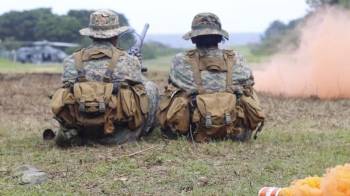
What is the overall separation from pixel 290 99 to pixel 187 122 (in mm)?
5514

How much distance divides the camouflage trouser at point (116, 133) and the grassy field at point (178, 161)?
0.14m

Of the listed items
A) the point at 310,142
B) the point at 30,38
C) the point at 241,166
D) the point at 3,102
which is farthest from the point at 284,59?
the point at 30,38

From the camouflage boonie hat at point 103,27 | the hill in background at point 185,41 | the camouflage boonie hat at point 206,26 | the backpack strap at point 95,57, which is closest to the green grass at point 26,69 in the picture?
the hill in background at point 185,41

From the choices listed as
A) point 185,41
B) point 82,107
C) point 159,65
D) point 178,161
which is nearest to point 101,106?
point 82,107

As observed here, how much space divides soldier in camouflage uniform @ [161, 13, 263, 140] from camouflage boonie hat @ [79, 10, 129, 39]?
693 mm

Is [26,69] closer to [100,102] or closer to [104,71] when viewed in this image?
[104,71]

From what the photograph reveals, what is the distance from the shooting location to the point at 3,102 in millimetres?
12742

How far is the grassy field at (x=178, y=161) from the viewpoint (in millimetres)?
5500

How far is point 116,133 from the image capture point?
7.66 meters

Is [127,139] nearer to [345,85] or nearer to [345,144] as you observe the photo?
[345,144]

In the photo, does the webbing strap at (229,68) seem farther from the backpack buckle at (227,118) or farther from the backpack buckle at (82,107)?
the backpack buckle at (82,107)

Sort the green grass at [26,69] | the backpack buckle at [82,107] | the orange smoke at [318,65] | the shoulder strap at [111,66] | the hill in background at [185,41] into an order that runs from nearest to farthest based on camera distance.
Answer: the backpack buckle at [82,107], the shoulder strap at [111,66], the hill in background at [185,41], the orange smoke at [318,65], the green grass at [26,69]

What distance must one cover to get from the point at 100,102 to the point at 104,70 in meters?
0.47

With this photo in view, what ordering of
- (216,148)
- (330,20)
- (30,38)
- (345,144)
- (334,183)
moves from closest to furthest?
(334,183)
(216,148)
(345,144)
(330,20)
(30,38)
